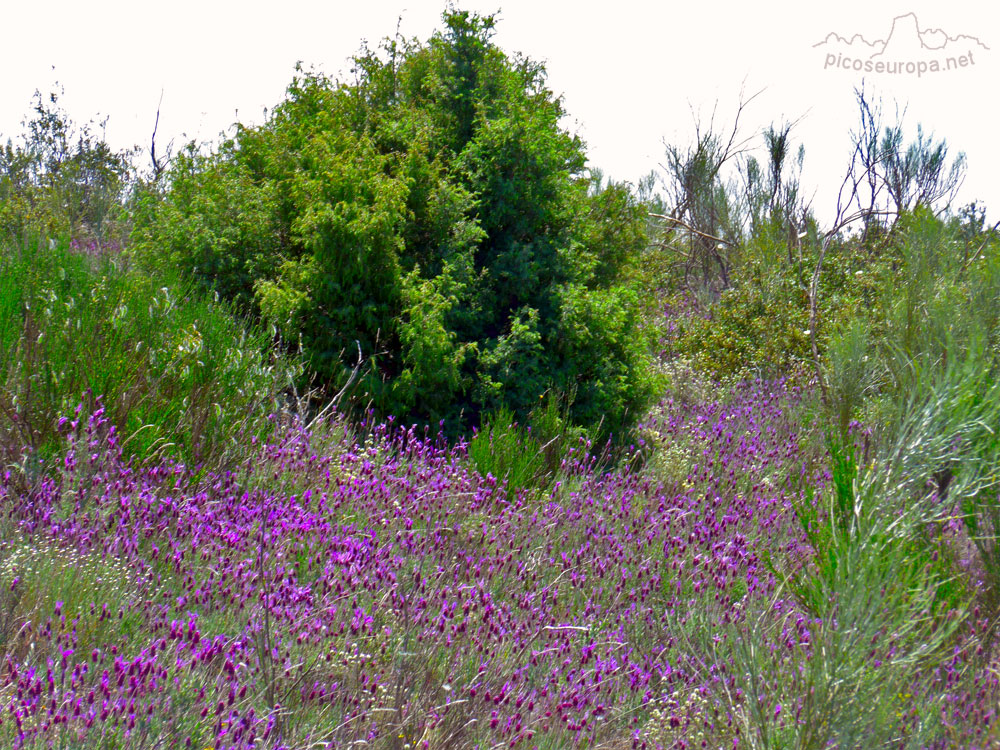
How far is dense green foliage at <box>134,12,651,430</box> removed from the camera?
19.0 feet

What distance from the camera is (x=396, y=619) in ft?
9.46

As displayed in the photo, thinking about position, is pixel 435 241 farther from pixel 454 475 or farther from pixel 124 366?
pixel 124 366

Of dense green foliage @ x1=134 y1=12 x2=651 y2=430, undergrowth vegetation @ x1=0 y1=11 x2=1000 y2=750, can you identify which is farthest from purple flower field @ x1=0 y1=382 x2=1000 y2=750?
dense green foliage @ x1=134 y1=12 x2=651 y2=430

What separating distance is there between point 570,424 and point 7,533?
3707mm

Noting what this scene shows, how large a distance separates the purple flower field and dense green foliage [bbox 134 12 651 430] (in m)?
1.16

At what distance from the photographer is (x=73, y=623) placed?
2.49 m

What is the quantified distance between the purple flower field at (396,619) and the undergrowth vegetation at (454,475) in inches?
0.8

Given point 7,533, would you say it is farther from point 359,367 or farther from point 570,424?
point 570,424

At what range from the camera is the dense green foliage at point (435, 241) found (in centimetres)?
580

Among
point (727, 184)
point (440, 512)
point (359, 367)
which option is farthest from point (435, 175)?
point (727, 184)

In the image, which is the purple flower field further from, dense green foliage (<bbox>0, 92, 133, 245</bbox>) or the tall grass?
dense green foliage (<bbox>0, 92, 133, 245</bbox>)

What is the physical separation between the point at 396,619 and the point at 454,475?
1.82m

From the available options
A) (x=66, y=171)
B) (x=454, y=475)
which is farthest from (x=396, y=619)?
(x=66, y=171)

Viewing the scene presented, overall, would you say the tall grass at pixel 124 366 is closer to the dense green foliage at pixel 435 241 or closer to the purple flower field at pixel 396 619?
the purple flower field at pixel 396 619
